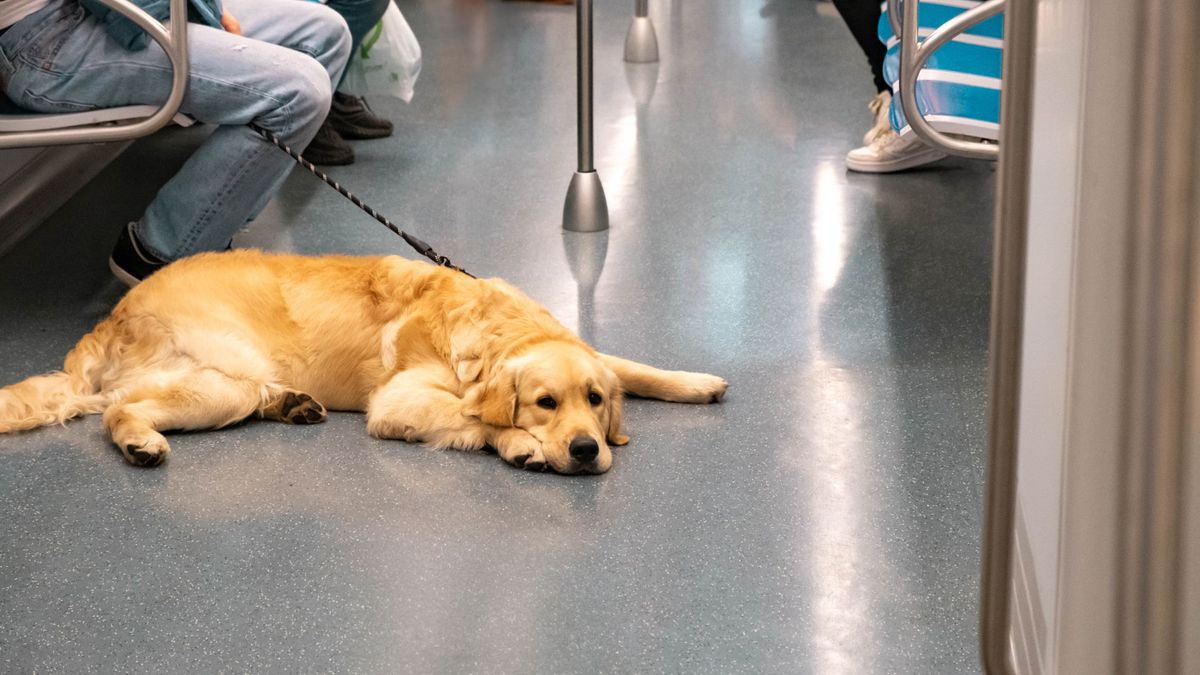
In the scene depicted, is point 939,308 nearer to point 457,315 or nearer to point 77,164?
point 457,315

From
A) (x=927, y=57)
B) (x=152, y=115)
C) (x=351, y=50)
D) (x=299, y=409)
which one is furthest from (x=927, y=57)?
(x=351, y=50)

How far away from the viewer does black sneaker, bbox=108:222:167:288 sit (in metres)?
2.99

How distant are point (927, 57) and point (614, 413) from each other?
866 mm

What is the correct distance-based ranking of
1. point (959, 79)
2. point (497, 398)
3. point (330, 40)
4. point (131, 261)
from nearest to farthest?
point (497, 398) → point (959, 79) → point (131, 261) → point (330, 40)

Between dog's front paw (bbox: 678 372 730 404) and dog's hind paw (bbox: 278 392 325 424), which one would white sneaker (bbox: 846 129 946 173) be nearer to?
dog's front paw (bbox: 678 372 730 404)

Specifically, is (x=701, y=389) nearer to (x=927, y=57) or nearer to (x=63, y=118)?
(x=927, y=57)

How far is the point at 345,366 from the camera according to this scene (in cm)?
246

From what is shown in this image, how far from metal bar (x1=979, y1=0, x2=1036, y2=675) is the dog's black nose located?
147 centimetres

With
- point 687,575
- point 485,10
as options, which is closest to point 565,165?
point 687,575

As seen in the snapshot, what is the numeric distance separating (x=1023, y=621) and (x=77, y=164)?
3747 mm

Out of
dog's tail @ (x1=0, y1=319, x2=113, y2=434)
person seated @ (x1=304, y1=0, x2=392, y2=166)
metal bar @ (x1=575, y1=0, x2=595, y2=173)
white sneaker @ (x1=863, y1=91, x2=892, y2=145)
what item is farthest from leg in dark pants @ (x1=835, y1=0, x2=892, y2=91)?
dog's tail @ (x1=0, y1=319, x2=113, y2=434)

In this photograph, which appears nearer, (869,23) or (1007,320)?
(1007,320)

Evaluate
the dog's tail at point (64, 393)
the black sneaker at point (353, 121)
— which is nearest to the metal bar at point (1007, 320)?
the dog's tail at point (64, 393)

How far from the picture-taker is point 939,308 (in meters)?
2.94
